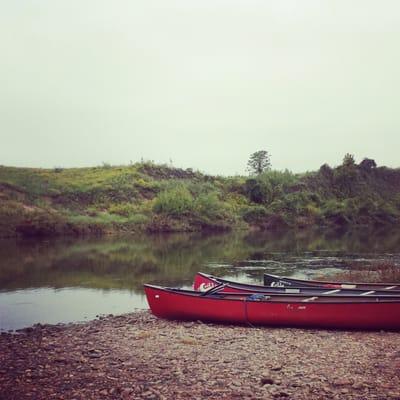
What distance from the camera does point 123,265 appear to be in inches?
1251

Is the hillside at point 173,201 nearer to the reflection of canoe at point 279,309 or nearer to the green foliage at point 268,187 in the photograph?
the green foliage at point 268,187

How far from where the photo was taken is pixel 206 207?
212 feet

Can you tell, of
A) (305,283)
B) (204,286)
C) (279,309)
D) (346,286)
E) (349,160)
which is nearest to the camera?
(279,309)

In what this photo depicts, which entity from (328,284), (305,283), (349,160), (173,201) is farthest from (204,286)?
(349,160)

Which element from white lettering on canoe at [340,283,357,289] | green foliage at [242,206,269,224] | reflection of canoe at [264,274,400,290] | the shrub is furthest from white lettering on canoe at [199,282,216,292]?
green foliage at [242,206,269,224]

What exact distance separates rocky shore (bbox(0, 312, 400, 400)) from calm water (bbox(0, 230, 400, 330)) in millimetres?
4264

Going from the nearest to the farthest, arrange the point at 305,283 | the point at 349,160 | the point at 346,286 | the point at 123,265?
the point at 346,286, the point at 305,283, the point at 123,265, the point at 349,160

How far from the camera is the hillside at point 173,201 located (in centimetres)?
5419

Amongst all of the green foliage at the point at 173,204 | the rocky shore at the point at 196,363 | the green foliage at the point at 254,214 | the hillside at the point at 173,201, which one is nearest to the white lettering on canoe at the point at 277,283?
the rocky shore at the point at 196,363

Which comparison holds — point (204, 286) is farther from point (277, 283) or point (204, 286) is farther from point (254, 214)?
point (254, 214)

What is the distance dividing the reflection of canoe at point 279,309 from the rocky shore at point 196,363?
0.98 ft

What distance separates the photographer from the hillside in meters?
54.2

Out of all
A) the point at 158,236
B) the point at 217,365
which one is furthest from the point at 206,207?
the point at 217,365

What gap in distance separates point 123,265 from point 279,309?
62.2ft
